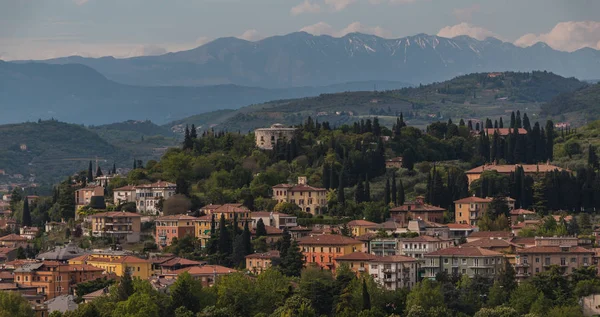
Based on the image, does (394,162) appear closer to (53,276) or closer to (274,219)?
(274,219)

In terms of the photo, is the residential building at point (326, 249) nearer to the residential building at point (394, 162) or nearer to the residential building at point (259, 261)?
the residential building at point (259, 261)

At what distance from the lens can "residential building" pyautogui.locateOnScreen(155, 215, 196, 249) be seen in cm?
9575

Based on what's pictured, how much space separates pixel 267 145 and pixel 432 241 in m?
40.1

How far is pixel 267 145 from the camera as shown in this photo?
122750 millimetres

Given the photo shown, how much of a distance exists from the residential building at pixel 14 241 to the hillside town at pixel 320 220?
0.64 ft

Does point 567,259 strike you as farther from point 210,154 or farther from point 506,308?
point 210,154

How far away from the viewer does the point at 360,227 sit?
92688mm

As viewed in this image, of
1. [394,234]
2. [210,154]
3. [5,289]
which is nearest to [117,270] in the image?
[5,289]

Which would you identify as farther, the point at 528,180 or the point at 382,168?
the point at 382,168

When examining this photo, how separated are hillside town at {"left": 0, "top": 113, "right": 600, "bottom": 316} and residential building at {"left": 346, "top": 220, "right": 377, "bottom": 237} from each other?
143mm

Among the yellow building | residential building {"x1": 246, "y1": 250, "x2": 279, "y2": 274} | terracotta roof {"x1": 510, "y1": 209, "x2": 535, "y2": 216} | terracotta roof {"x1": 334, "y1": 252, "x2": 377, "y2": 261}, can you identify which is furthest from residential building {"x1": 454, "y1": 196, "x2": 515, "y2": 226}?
the yellow building

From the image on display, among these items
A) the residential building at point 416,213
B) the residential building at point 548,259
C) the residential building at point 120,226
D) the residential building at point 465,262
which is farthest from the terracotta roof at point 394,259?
the residential building at point 120,226

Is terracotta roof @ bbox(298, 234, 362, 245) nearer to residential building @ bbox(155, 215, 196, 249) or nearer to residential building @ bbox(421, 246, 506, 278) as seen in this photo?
residential building @ bbox(421, 246, 506, 278)

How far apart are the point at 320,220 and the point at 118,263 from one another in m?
15.1
